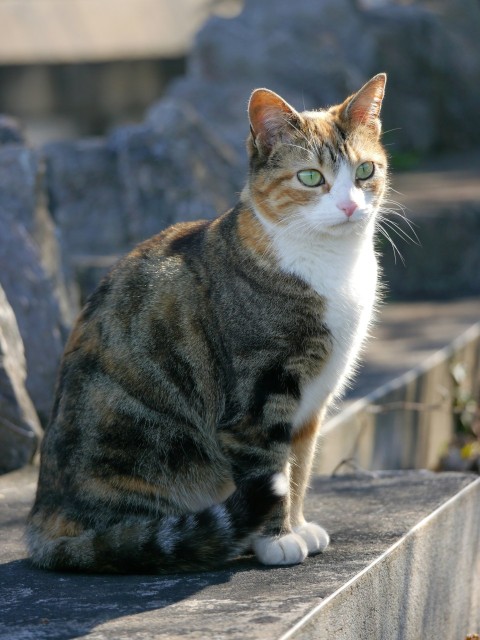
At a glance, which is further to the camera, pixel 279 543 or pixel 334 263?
pixel 334 263

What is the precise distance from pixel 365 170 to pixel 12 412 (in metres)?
1.78

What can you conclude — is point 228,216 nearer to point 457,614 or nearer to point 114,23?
point 457,614

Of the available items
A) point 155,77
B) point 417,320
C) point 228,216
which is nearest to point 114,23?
point 155,77

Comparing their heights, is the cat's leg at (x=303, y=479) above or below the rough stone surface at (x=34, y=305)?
below

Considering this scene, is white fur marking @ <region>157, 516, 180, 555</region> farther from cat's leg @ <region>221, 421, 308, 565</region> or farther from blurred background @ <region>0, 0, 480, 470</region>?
blurred background @ <region>0, 0, 480, 470</region>

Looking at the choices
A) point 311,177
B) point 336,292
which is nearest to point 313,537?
point 336,292

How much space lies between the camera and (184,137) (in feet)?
22.0

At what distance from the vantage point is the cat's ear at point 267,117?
3184 millimetres

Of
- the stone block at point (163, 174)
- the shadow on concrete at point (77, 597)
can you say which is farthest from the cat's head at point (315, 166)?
the stone block at point (163, 174)

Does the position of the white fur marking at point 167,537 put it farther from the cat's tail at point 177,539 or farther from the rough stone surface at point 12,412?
the rough stone surface at point 12,412

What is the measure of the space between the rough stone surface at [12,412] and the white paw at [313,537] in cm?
145

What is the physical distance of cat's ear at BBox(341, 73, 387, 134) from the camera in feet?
10.9

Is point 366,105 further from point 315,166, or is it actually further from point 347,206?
point 347,206

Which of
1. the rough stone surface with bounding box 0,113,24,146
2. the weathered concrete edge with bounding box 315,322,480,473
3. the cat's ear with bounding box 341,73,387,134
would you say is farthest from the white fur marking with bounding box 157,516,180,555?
the rough stone surface with bounding box 0,113,24,146
